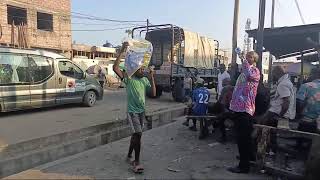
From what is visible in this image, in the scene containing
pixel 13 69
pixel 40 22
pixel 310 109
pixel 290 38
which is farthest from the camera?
pixel 40 22

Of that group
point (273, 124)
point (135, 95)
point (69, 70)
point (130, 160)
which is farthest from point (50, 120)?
point (273, 124)

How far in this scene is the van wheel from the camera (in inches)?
538

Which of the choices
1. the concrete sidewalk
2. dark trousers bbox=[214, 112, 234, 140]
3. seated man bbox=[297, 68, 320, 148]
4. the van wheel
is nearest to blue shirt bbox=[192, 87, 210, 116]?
dark trousers bbox=[214, 112, 234, 140]

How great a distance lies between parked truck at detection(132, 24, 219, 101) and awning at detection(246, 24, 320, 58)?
4628 mm

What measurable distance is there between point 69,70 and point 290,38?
7.07m

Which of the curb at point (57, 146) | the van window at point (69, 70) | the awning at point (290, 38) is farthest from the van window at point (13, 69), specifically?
the awning at point (290, 38)

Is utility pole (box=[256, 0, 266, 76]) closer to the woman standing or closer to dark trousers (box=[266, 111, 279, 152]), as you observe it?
dark trousers (box=[266, 111, 279, 152])

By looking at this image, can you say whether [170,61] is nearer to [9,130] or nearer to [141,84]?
[9,130]

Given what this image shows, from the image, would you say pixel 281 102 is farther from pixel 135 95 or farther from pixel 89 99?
pixel 89 99

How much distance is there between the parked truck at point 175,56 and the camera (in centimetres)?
1652

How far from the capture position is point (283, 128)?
18.2 feet

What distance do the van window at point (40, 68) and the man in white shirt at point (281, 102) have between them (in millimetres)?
7488

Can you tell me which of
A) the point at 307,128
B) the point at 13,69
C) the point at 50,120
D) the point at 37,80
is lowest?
the point at 50,120

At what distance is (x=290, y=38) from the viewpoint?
11070 millimetres
